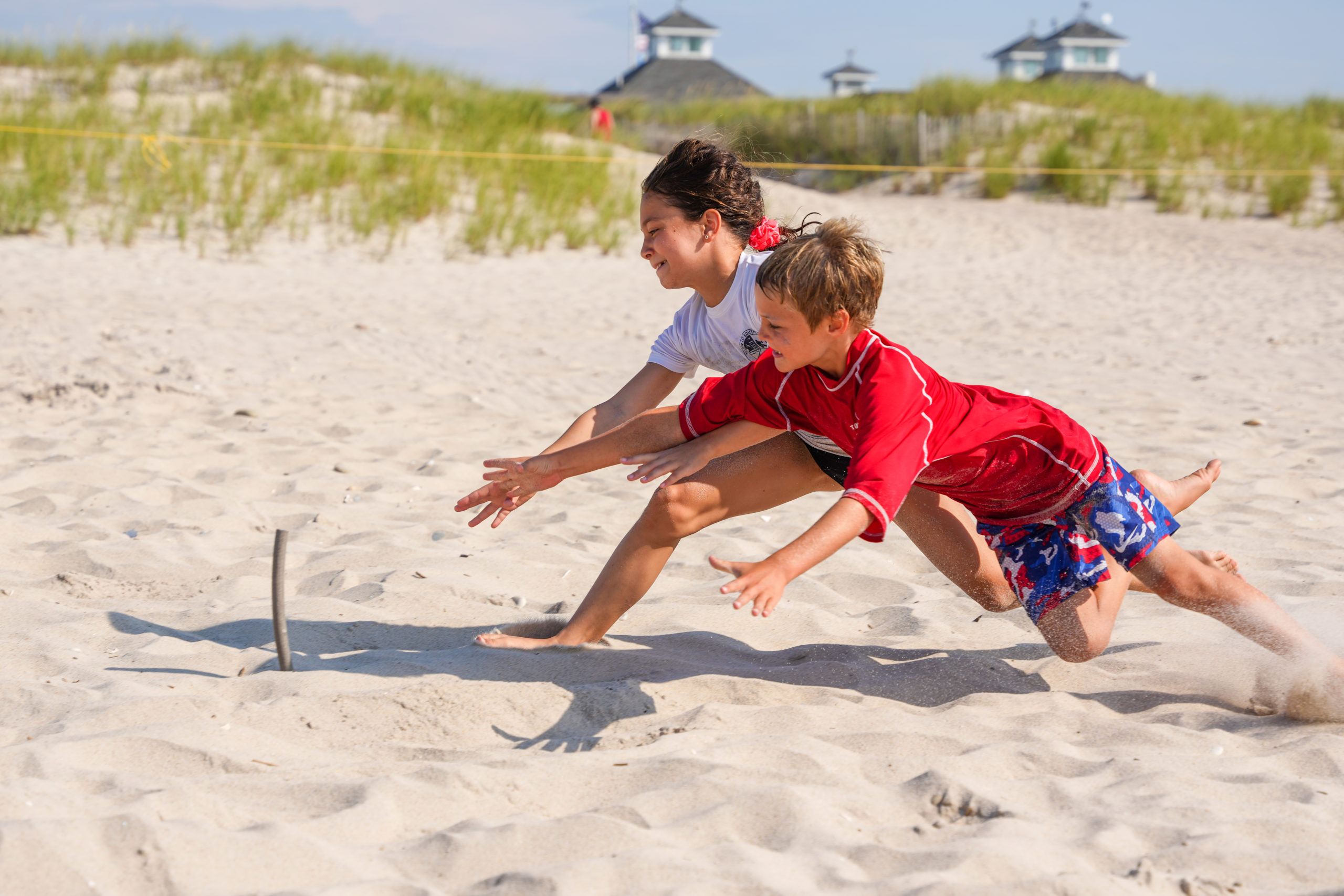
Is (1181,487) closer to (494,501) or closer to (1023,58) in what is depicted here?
(494,501)

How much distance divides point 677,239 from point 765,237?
0.25 metres

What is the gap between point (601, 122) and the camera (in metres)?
18.1

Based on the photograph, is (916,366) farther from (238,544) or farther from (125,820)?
(238,544)

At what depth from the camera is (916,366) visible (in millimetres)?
2551

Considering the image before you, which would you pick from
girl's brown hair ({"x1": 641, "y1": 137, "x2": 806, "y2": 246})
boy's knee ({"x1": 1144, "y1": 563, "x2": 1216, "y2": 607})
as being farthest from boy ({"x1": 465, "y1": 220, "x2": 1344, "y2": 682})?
girl's brown hair ({"x1": 641, "y1": 137, "x2": 806, "y2": 246})

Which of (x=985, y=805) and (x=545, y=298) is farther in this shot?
(x=545, y=298)

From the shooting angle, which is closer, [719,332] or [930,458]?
[930,458]

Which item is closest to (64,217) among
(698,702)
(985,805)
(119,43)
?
(119,43)

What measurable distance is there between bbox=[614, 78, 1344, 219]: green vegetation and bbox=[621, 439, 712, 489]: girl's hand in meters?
16.0

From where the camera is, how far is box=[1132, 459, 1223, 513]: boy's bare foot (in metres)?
3.14

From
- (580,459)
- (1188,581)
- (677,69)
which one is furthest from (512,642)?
(677,69)

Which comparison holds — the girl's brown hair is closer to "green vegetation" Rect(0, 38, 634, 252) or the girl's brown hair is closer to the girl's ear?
the girl's ear

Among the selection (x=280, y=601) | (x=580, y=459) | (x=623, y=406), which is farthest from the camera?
(x=623, y=406)

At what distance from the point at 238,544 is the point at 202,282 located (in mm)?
6994
